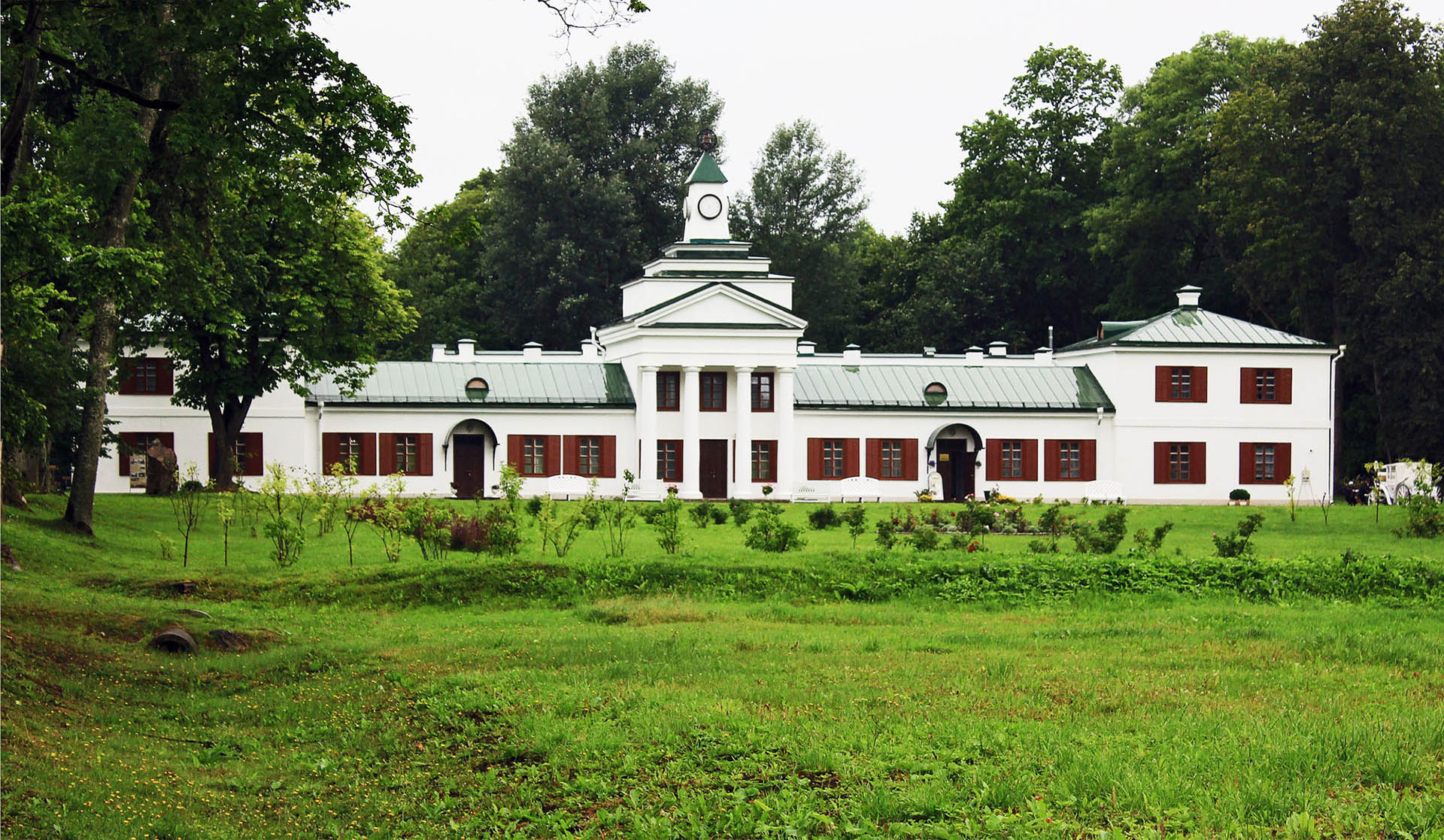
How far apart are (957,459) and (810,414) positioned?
18.5ft

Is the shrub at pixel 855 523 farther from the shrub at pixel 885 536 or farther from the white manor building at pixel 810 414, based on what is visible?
the white manor building at pixel 810 414

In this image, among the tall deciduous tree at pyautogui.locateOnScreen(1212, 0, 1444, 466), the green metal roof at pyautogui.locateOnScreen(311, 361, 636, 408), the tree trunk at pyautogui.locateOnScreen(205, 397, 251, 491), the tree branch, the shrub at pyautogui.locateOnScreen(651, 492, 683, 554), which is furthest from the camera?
the green metal roof at pyautogui.locateOnScreen(311, 361, 636, 408)

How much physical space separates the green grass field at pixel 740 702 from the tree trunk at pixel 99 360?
594cm

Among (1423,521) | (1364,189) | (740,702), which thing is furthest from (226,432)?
(1364,189)

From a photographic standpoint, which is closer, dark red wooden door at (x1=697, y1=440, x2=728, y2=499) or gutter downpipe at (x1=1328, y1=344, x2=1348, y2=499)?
dark red wooden door at (x1=697, y1=440, x2=728, y2=499)

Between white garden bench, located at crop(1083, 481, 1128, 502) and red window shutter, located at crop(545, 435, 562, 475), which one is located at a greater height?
red window shutter, located at crop(545, 435, 562, 475)

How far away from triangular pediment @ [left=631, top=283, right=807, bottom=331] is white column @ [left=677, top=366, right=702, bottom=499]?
5.88ft

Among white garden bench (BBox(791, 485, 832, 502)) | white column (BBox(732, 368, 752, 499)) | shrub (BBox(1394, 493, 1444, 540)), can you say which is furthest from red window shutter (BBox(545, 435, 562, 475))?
shrub (BBox(1394, 493, 1444, 540))

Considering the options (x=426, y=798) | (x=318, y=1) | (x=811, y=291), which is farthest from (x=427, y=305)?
(x=426, y=798)

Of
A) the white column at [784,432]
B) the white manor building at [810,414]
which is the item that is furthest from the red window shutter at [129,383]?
the white column at [784,432]

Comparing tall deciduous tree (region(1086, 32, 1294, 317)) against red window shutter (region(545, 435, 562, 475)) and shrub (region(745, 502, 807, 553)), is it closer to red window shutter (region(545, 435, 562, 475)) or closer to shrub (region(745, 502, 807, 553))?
red window shutter (region(545, 435, 562, 475))

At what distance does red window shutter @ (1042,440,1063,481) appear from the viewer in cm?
4956

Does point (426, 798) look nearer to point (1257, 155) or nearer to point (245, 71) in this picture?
point (245, 71)

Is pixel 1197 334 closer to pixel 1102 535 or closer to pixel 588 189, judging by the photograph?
pixel 588 189
